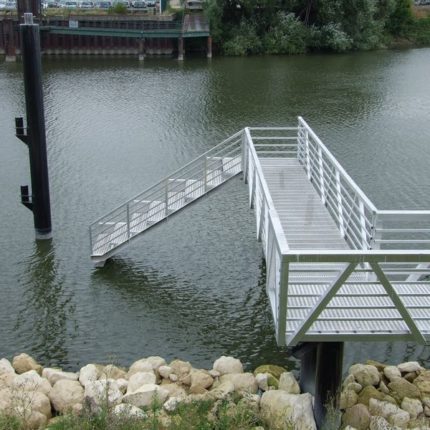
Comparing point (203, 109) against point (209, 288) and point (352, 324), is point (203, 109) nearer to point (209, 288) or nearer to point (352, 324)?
point (209, 288)

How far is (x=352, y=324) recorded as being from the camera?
940 cm

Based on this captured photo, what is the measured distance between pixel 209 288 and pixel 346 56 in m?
46.4

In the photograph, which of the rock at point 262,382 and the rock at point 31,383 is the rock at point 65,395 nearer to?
the rock at point 31,383

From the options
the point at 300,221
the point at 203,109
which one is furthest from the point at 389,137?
the point at 300,221

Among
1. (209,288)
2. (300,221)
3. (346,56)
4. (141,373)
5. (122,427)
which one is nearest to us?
(122,427)

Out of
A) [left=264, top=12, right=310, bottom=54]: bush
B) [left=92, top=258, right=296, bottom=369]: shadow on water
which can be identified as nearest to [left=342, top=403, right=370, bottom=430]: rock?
[left=92, top=258, right=296, bottom=369]: shadow on water

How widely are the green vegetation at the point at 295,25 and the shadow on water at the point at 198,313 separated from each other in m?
44.4

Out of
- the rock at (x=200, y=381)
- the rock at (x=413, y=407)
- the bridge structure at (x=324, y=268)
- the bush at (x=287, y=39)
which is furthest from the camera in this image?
the bush at (x=287, y=39)

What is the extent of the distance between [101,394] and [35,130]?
9276mm

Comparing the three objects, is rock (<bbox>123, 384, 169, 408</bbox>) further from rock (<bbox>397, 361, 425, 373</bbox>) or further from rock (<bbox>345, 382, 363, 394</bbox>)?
rock (<bbox>397, 361, 425, 373</bbox>)

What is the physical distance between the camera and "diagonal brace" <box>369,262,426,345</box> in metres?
8.64

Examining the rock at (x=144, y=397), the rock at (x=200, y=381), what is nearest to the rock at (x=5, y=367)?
the rock at (x=144, y=397)

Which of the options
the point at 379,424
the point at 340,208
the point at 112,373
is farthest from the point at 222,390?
the point at 340,208

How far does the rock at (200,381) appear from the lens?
11.4m
